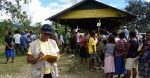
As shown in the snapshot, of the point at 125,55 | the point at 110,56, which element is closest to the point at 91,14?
the point at 110,56

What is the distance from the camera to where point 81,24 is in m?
33.5

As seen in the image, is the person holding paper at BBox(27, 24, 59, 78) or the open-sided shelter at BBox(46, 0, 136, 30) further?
the open-sided shelter at BBox(46, 0, 136, 30)

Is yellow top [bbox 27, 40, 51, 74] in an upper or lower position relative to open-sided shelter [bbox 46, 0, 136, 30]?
lower

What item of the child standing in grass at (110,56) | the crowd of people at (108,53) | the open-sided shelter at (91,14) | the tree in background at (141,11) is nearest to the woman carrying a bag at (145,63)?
the crowd of people at (108,53)

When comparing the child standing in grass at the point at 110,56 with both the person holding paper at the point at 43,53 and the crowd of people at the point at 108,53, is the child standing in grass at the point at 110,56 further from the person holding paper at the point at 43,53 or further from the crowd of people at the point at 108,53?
the person holding paper at the point at 43,53

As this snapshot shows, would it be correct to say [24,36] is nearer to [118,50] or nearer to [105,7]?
[105,7]

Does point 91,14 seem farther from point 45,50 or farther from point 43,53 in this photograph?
point 43,53

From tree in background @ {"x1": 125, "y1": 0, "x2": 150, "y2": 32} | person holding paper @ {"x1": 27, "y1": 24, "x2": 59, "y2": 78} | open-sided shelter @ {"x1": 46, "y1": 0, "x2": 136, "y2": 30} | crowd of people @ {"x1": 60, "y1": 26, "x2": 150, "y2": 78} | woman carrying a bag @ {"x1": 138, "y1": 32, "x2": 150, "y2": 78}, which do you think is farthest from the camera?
tree in background @ {"x1": 125, "y1": 0, "x2": 150, "y2": 32}

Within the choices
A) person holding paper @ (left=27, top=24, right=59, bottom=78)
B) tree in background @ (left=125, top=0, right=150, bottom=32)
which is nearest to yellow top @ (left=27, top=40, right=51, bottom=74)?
person holding paper @ (left=27, top=24, right=59, bottom=78)

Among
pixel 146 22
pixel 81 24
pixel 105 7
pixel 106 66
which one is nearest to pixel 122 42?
pixel 106 66

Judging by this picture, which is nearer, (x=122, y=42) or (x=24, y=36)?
(x=122, y=42)

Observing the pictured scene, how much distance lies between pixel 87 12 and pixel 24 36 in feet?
18.1

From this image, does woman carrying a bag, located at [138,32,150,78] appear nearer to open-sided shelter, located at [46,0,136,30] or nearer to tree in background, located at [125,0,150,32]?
open-sided shelter, located at [46,0,136,30]

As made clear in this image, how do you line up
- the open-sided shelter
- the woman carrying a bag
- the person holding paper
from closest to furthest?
the person holding paper
the woman carrying a bag
the open-sided shelter
